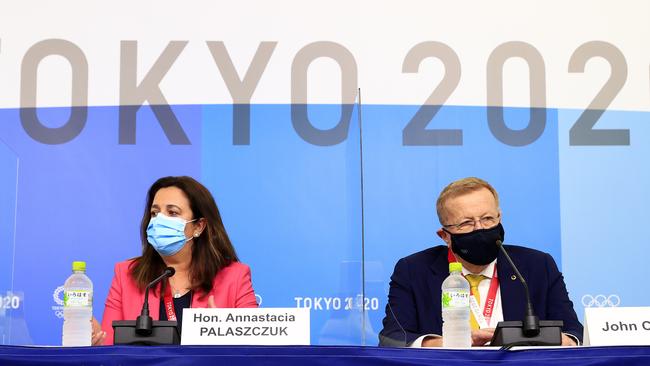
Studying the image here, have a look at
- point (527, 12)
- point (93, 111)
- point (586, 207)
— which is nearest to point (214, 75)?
point (93, 111)

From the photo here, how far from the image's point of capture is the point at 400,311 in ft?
8.80

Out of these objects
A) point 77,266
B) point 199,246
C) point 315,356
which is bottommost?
point 315,356

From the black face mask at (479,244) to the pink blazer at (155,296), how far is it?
70cm

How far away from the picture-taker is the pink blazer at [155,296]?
9.03 ft

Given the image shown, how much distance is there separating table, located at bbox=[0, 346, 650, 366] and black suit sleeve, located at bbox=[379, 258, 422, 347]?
0.73 meters

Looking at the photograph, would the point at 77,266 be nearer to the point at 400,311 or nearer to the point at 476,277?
the point at 400,311

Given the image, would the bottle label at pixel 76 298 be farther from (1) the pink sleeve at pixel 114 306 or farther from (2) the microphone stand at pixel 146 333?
(1) the pink sleeve at pixel 114 306

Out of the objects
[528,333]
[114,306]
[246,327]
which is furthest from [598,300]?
[246,327]

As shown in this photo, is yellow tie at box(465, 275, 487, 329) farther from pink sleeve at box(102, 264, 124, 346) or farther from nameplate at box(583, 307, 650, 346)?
pink sleeve at box(102, 264, 124, 346)

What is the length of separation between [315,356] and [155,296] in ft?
3.61

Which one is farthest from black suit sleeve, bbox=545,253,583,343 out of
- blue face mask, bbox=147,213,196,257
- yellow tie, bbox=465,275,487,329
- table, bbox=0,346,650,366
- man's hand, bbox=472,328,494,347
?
blue face mask, bbox=147,213,196,257

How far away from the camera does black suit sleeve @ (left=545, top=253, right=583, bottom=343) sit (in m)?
2.58

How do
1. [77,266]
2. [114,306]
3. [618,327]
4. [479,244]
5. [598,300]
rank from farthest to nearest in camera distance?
[598,300] < [114,306] < [479,244] < [77,266] < [618,327]

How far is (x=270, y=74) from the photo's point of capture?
3670 millimetres
